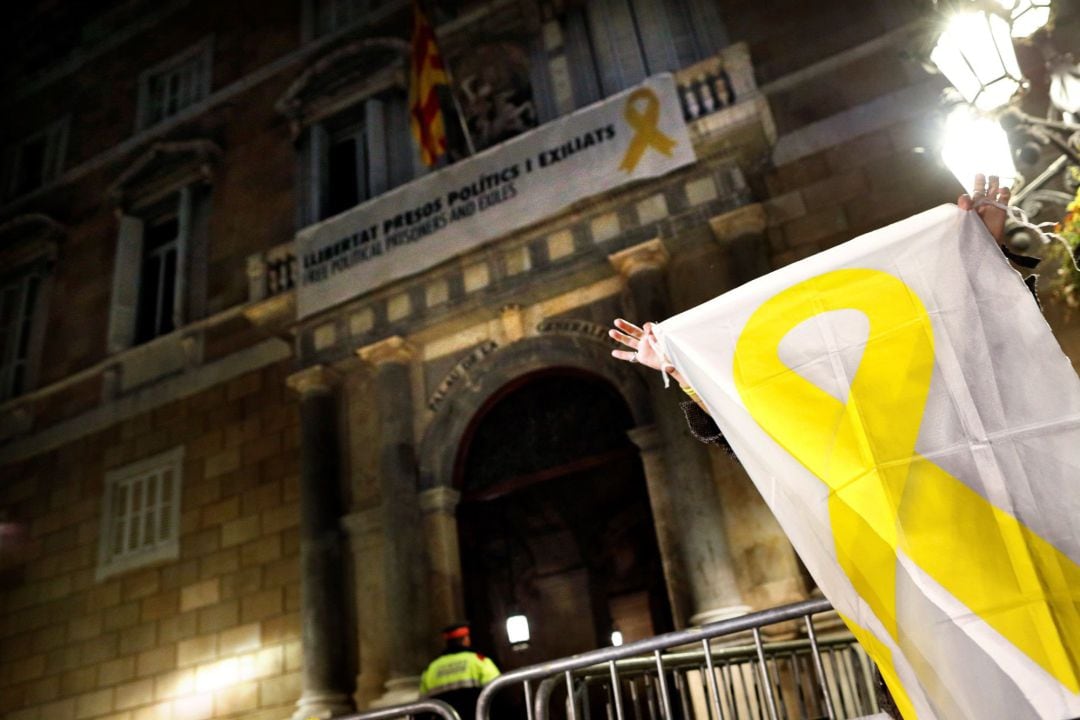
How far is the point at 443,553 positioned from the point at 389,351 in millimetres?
2449

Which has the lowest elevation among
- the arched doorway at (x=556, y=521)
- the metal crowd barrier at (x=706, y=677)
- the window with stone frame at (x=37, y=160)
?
the metal crowd barrier at (x=706, y=677)

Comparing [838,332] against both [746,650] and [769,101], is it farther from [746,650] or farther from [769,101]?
[769,101]

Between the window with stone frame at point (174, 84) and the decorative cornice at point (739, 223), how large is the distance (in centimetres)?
970

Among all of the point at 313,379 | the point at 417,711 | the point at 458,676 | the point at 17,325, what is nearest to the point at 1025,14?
the point at 417,711

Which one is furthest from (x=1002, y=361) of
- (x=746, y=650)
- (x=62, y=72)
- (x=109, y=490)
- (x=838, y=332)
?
(x=62, y=72)

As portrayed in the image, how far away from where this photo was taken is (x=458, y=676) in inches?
262

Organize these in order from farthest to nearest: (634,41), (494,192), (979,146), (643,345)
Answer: (634,41)
(494,192)
(979,146)
(643,345)

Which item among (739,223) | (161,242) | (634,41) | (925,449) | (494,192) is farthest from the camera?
(161,242)

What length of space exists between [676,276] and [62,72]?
13.5 metres

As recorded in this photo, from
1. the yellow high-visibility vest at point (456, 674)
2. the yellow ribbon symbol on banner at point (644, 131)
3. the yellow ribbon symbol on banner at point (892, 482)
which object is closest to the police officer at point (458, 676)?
the yellow high-visibility vest at point (456, 674)

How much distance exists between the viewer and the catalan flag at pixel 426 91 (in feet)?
32.8

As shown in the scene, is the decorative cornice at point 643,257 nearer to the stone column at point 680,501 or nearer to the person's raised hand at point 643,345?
the stone column at point 680,501

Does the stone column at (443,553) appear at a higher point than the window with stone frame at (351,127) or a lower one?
lower

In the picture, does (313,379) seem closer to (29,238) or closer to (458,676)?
(458,676)
